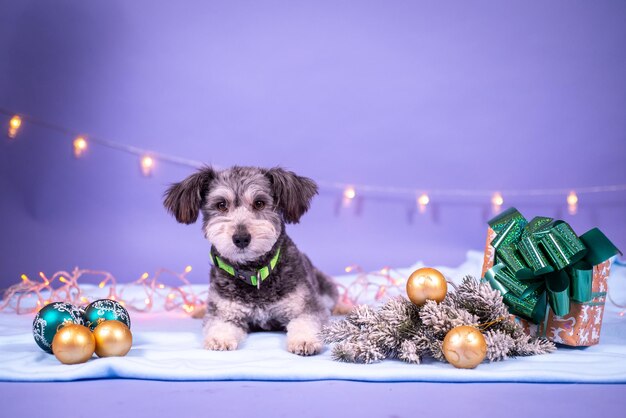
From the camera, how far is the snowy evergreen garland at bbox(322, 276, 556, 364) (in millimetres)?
2891

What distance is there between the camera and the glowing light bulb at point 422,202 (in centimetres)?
614

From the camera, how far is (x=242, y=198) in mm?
3576

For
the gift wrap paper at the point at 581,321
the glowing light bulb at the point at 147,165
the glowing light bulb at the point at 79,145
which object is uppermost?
the glowing light bulb at the point at 79,145

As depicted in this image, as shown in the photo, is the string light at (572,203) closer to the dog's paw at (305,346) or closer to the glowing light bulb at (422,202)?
the glowing light bulb at (422,202)

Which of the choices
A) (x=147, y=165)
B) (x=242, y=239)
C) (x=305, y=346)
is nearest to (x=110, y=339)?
(x=242, y=239)

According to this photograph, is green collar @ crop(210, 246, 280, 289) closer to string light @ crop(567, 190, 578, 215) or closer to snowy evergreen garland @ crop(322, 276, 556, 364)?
snowy evergreen garland @ crop(322, 276, 556, 364)

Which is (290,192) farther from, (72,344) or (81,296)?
(81,296)

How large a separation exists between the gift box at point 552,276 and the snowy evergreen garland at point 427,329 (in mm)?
181

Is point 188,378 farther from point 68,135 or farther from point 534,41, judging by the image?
point 534,41

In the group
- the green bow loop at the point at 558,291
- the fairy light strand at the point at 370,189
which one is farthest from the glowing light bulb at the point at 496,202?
the green bow loop at the point at 558,291

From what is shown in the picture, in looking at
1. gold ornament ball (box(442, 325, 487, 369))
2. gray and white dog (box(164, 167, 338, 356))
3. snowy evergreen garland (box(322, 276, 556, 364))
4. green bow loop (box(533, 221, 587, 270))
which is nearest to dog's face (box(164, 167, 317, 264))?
gray and white dog (box(164, 167, 338, 356))

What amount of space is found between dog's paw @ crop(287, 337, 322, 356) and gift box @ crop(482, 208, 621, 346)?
3.17ft

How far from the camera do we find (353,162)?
6.07m

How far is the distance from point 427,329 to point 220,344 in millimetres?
1081
